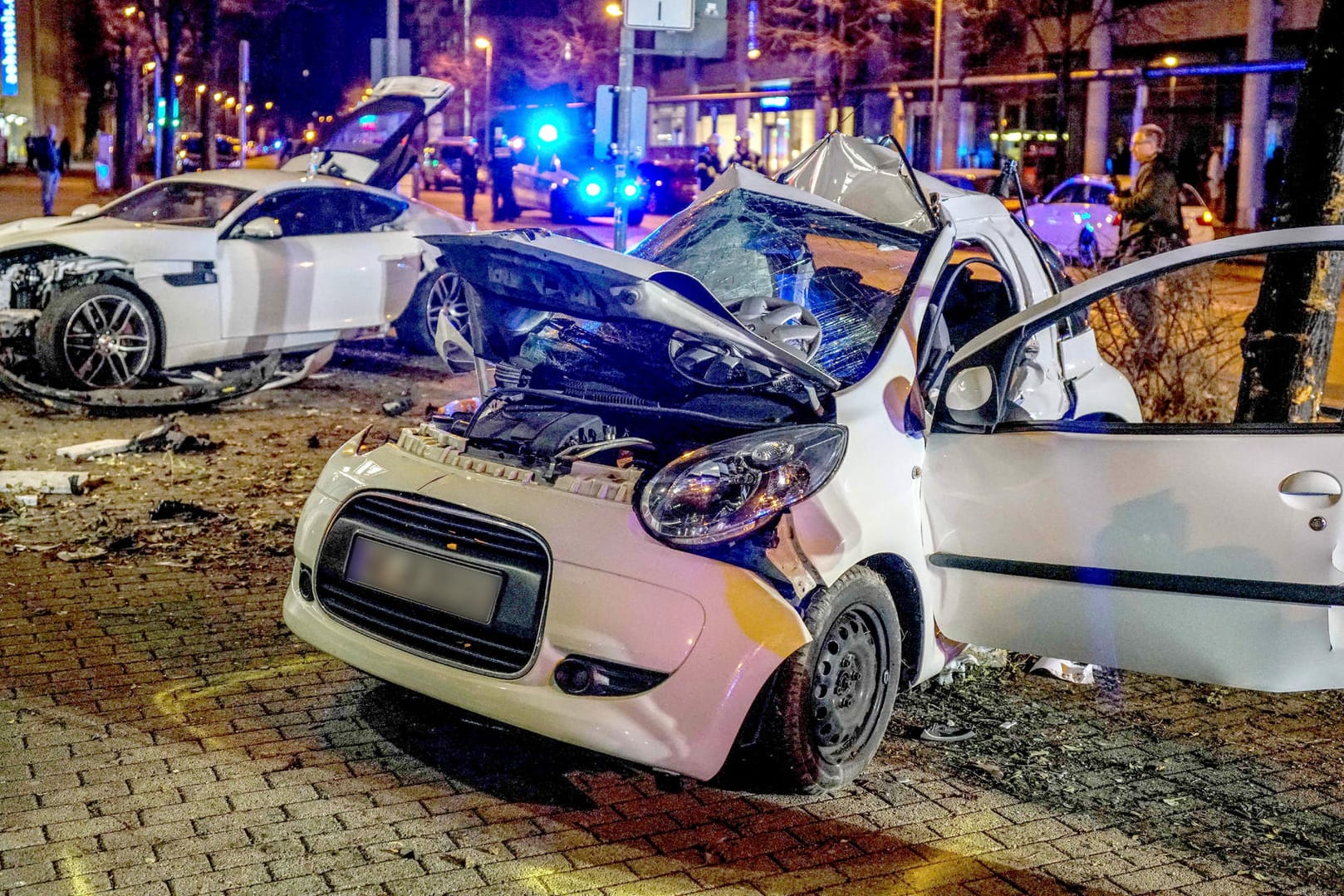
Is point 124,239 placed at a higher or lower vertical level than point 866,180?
lower

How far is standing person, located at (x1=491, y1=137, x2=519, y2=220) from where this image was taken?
3300 centimetres

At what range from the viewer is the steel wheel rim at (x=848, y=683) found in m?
3.93

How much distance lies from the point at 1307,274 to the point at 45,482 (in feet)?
21.1

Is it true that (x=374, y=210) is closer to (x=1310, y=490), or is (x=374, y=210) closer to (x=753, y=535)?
(x=753, y=535)

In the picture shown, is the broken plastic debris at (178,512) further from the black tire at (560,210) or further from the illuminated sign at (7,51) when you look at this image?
the illuminated sign at (7,51)

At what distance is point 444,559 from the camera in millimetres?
3910

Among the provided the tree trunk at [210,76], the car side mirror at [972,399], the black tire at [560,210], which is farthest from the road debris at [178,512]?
the tree trunk at [210,76]

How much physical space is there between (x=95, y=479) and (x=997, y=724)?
17.4 feet

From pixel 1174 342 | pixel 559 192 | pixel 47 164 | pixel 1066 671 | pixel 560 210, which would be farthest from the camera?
pixel 560 210

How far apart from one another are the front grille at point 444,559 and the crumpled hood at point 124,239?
6296 millimetres

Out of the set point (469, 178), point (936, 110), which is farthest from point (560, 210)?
point (936, 110)

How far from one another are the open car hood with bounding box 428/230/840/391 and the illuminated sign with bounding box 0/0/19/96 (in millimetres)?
64180

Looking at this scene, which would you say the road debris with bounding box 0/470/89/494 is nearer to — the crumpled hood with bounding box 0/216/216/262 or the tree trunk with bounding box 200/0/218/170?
the crumpled hood with bounding box 0/216/216/262

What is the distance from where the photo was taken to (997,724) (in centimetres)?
471
